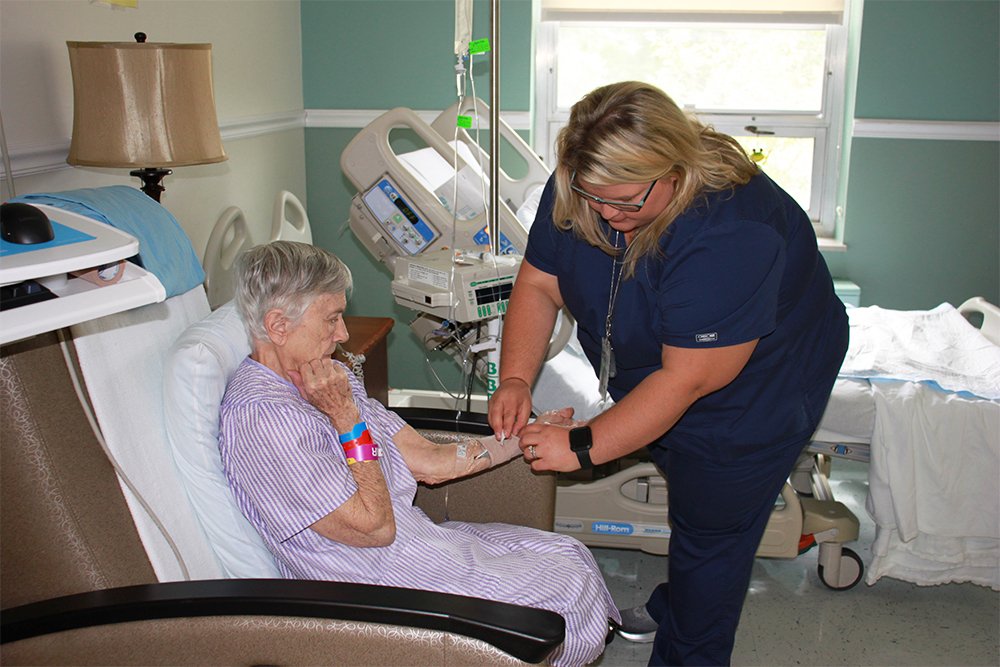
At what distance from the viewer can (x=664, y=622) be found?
5.85ft

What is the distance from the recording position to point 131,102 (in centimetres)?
157

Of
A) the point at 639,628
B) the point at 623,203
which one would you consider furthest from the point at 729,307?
the point at 639,628

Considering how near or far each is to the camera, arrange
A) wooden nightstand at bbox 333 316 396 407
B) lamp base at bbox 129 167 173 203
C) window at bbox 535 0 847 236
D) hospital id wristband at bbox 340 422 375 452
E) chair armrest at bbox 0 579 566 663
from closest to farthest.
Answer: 1. chair armrest at bbox 0 579 566 663
2. hospital id wristband at bbox 340 422 375 452
3. lamp base at bbox 129 167 173 203
4. wooden nightstand at bbox 333 316 396 407
5. window at bbox 535 0 847 236

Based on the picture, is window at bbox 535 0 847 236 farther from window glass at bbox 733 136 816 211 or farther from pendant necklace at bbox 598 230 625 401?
pendant necklace at bbox 598 230 625 401

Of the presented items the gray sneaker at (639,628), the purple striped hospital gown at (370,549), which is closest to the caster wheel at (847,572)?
the gray sneaker at (639,628)

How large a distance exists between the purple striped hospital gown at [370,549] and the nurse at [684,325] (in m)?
0.21

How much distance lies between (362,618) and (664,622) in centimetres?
95

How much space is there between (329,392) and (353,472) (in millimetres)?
150

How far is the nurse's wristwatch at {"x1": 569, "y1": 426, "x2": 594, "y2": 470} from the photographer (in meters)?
1.48

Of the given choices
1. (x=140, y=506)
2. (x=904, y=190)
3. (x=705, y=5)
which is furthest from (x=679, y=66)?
(x=140, y=506)

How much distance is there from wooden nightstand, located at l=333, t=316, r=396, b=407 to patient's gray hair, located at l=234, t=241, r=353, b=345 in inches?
28.5

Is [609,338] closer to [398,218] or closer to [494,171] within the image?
[494,171]

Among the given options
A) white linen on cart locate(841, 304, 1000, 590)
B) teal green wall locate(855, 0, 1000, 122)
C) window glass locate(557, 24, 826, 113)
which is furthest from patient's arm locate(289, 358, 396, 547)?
teal green wall locate(855, 0, 1000, 122)

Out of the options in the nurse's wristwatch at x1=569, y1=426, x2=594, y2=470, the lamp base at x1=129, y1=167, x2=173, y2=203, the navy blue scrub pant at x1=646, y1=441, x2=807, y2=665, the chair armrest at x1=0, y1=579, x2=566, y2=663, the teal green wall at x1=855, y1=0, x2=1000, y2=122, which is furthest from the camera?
the teal green wall at x1=855, y1=0, x2=1000, y2=122
